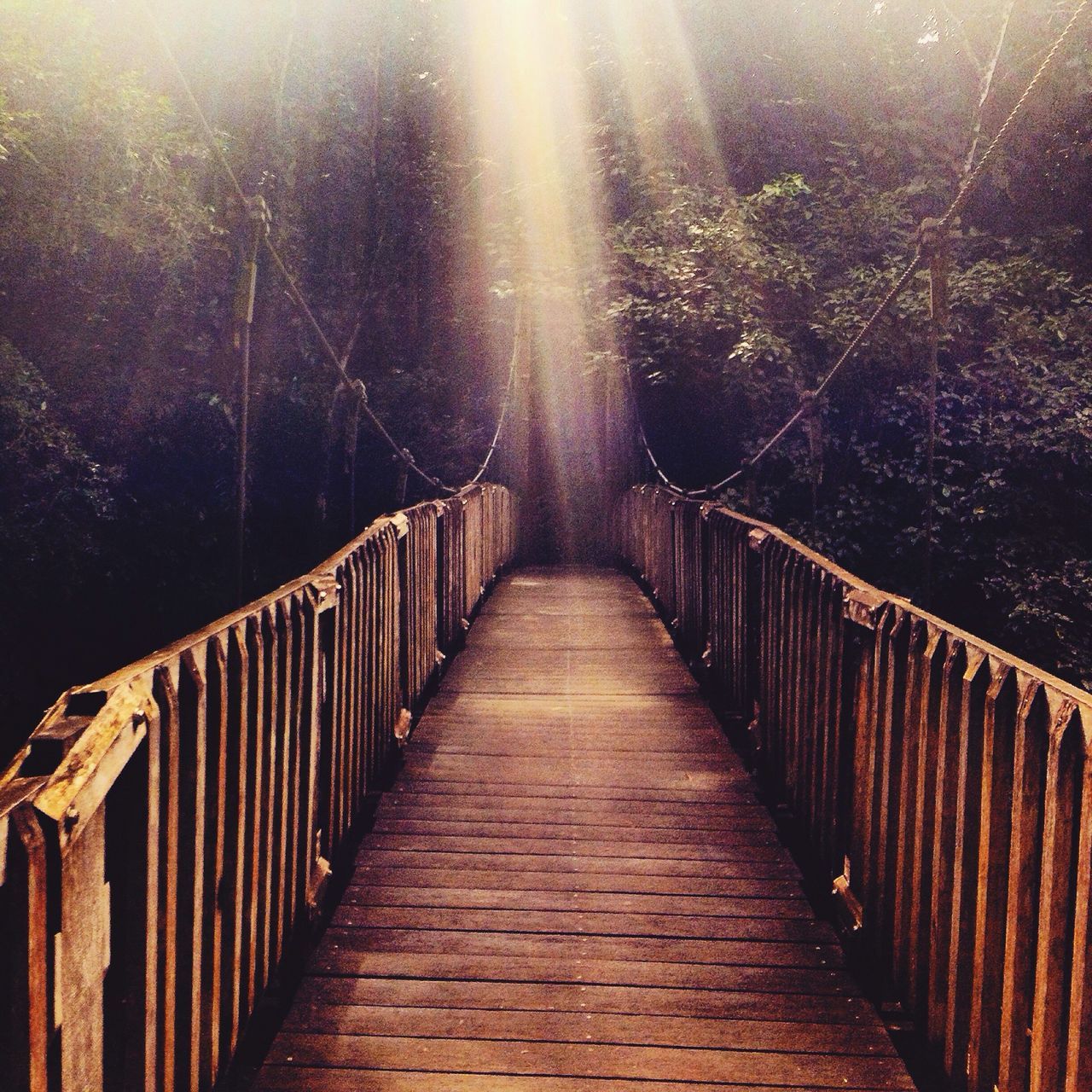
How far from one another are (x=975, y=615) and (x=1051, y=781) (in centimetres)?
930

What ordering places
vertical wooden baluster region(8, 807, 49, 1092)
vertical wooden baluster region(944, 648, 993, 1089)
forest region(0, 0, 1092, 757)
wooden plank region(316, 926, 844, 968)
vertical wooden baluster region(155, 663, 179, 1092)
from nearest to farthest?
vertical wooden baluster region(8, 807, 49, 1092)
vertical wooden baluster region(155, 663, 179, 1092)
vertical wooden baluster region(944, 648, 993, 1089)
wooden plank region(316, 926, 844, 968)
forest region(0, 0, 1092, 757)

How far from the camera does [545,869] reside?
9.45ft

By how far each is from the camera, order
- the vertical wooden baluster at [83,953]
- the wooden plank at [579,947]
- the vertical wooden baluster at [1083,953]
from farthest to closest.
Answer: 1. the wooden plank at [579,947]
2. the vertical wooden baluster at [1083,953]
3. the vertical wooden baluster at [83,953]

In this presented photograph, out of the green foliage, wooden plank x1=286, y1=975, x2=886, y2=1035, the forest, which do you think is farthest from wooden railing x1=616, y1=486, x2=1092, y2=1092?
the green foliage

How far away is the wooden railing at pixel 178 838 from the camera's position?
3.43 feet

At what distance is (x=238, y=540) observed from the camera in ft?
9.91

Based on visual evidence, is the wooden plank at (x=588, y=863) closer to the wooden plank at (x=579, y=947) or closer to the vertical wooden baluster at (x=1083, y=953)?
the wooden plank at (x=579, y=947)

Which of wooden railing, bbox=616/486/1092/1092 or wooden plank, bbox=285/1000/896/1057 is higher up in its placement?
wooden railing, bbox=616/486/1092/1092

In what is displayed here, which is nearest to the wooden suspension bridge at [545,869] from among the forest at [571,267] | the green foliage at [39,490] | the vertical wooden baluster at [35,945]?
the vertical wooden baluster at [35,945]

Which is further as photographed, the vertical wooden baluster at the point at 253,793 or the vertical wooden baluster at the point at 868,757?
the vertical wooden baluster at the point at 868,757

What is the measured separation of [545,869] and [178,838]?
1.54 m

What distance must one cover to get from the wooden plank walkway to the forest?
2373mm

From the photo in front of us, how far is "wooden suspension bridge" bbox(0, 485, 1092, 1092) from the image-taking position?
133 cm

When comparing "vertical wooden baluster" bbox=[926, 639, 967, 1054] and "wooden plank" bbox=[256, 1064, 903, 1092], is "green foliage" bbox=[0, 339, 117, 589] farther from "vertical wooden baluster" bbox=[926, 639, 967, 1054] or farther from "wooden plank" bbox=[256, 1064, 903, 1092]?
"vertical wooden baluster" bbox=[926, 639, 967, 1054]
